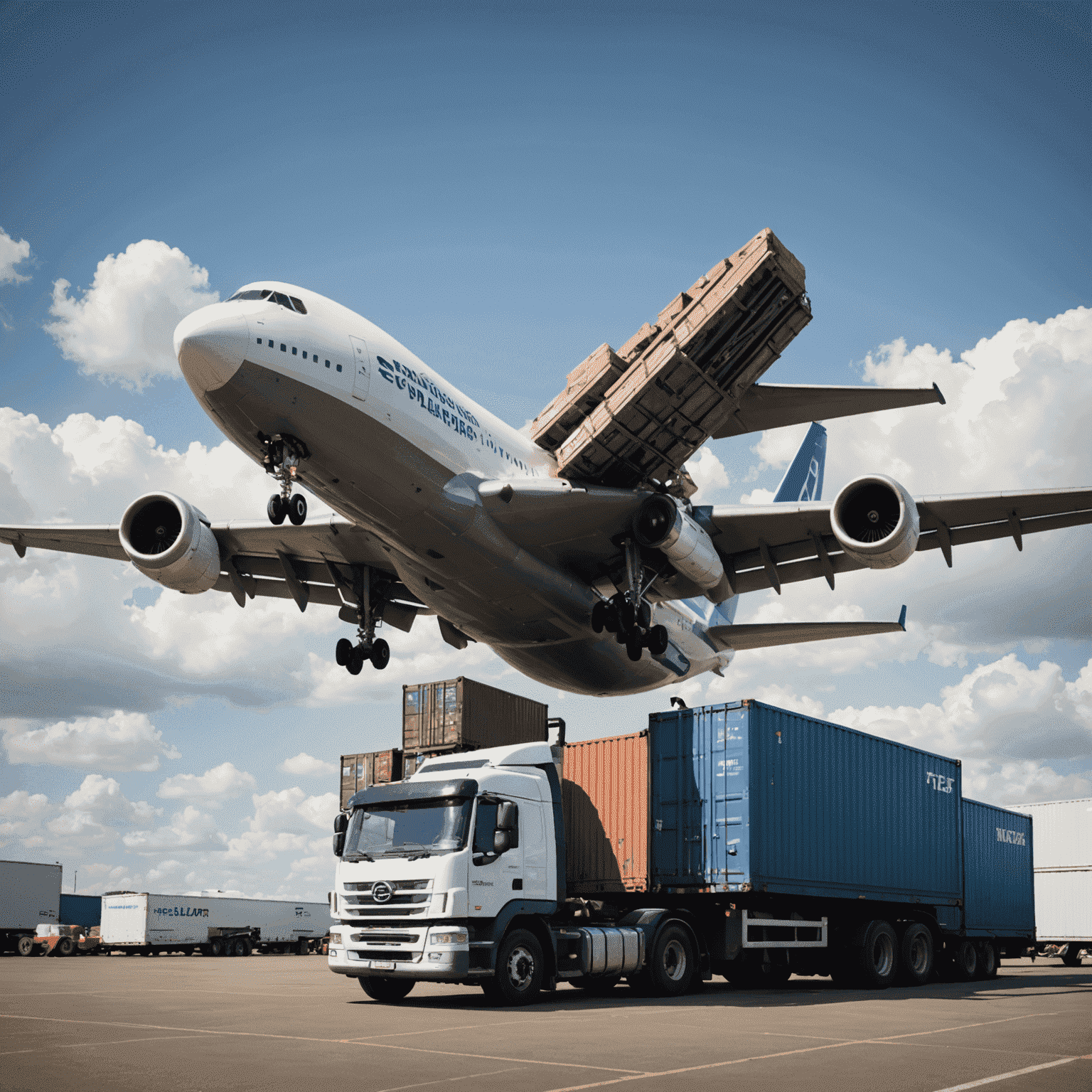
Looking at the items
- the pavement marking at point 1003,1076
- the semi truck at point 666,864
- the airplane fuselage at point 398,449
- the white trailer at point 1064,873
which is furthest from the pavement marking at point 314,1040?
the white trailer at point 1064,873

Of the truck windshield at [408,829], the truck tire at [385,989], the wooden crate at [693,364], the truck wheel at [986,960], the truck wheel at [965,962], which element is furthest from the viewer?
the truck wheel at [986,960]

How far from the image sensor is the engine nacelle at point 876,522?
2064 centimetres

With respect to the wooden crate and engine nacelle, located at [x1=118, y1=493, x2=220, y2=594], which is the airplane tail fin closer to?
the wooden crate

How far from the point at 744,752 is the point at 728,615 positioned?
16.1 metres

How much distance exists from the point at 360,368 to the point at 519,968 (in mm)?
9795

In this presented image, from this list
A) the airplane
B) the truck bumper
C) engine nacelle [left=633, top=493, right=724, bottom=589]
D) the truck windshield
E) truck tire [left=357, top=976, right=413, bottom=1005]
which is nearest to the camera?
the truck bumper

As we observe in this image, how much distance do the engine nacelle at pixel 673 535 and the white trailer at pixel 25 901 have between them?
1309 inches

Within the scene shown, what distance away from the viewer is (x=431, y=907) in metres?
14.7

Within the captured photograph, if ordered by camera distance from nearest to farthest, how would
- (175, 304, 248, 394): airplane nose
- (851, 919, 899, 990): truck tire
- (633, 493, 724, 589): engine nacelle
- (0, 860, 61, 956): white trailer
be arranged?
1. (175, 304, 248, 394): airplane nose
2. (851, 919, 899, 990): truck tire
3. (633, 493, 724, 589): engine nacelle
4. (0, 860, 61, 956): white trailer

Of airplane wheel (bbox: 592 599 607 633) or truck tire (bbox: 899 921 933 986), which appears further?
airplane wheel (bbox: 592 599 607 633)

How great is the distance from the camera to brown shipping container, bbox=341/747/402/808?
3541 centimetres

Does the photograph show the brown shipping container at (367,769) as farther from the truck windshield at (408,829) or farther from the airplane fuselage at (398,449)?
the truck windshield at (408,829)

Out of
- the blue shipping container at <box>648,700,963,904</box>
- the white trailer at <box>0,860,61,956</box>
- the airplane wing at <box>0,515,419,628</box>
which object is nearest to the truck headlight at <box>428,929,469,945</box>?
the blue shipping container at <box>648,700,963,904</box>

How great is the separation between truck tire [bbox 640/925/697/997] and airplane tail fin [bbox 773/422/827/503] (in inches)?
687
